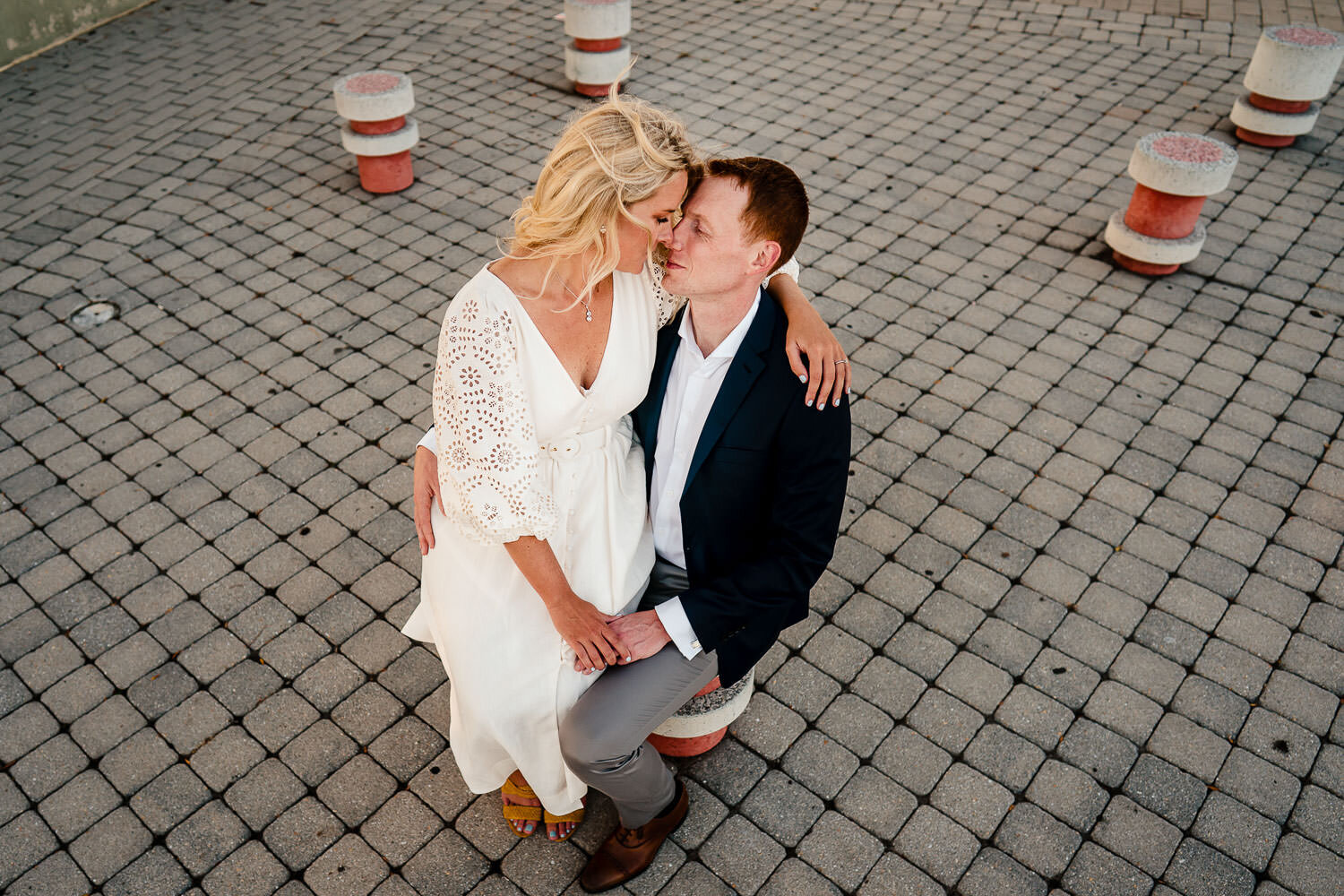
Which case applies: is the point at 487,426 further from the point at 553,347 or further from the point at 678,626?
the point at 678,626

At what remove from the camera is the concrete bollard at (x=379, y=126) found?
6.14m

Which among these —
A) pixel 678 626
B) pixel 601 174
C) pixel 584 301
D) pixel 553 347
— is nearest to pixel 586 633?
pixel 678 626

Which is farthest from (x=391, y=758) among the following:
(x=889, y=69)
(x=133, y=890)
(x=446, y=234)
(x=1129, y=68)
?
(x=1129, y=68)

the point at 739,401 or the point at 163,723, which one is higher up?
the point at 739,401

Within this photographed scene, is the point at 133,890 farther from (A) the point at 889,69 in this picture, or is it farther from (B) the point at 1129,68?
(B) the point at 1129,68

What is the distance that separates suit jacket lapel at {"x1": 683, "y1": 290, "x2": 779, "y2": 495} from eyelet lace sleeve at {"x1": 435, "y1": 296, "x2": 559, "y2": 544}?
0.53 meters

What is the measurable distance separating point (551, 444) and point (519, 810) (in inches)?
53.4

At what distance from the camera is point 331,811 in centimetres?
333

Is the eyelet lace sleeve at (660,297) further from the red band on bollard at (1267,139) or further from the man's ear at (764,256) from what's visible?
the red band on bollard at (1267,139)

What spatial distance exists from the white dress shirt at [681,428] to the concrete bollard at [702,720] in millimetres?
445

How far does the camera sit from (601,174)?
8.16 ft

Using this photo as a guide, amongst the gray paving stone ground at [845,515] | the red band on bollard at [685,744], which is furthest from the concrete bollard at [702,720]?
the gray paving stone ground at [845,515]

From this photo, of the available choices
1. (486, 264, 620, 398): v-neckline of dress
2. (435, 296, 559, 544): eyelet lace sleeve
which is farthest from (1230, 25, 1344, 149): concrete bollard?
(435, 296, 559, 544): eyelet lace sleeve

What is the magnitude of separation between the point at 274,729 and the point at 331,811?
1.49 ft
